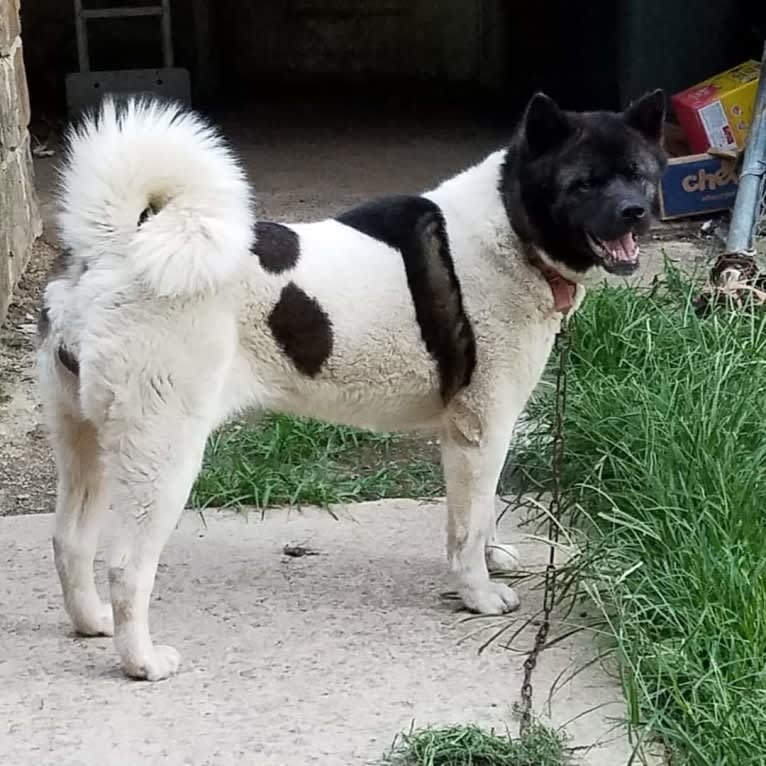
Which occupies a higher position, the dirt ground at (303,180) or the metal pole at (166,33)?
the metal pole at (166,33)

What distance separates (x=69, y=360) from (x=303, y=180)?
5668 mm

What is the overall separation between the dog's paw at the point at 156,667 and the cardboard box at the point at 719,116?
4.81 m

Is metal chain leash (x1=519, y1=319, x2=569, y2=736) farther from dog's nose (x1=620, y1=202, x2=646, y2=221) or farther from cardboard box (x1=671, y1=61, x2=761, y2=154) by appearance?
cardboard box (x1=671, y1=61, x2=761, y2=154)

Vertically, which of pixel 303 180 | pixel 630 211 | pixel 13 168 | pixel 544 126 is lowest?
pixel 303 180

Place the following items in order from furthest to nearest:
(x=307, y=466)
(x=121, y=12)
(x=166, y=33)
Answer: (x=166, y=33), (x=121, y=12), (x=307, y=466)

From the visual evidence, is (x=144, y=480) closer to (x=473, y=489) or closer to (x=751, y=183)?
(x=473, y=489)

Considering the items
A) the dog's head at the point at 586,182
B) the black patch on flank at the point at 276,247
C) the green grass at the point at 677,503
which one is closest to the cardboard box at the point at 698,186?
the green grass at the point at 677,503

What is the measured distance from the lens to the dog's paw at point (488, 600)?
352 cm

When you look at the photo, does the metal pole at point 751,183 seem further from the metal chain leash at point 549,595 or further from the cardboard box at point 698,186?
the metal chain leash at point 549,595

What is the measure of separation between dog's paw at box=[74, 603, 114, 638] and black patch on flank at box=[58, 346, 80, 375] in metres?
0.63

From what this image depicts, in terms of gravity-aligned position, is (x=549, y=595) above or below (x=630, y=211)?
below

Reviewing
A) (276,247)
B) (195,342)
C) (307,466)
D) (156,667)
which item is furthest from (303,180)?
(156,667)

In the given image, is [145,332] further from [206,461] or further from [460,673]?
[206,461]

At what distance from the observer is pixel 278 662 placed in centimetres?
326
